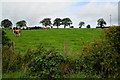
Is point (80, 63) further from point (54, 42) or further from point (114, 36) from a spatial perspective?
point (54, 42)

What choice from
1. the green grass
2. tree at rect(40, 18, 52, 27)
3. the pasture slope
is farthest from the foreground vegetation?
tree at rect(40, 18, 52, 27)

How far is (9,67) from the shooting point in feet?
27.3

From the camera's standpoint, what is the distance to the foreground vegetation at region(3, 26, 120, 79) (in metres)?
7.54

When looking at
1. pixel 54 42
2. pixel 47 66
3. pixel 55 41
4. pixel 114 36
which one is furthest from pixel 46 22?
pixel 47 66

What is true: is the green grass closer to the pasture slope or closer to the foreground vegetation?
the pasture slope

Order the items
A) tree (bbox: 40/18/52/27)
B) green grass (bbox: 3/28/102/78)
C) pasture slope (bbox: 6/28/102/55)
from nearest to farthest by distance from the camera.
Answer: green grass (bbox: 3/28/102/78), pasture slope (bbox: 6/28/102/55), tree (bbox: 40/18/52/27)

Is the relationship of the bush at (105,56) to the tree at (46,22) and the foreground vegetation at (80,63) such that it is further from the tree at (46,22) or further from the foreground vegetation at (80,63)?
the tree at (46,22)

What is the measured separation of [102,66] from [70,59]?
5.43 feet

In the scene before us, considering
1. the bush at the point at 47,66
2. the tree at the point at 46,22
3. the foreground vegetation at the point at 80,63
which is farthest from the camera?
the tree at the point at 46,22

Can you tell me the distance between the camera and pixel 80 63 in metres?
8.43

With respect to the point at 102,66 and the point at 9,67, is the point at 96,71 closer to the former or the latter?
the point at 102,66

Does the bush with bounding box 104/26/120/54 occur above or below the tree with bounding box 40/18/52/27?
below

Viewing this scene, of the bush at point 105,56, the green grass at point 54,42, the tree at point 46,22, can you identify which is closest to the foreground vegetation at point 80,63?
the bush at point 105,56

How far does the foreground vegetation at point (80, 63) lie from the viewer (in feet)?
24.7
